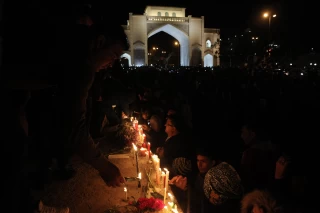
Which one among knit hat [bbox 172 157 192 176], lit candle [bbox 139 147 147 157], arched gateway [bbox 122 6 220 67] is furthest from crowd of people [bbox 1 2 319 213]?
arched gateway [bbox 122 6 220 67]

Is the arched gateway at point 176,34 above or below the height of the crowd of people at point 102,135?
above

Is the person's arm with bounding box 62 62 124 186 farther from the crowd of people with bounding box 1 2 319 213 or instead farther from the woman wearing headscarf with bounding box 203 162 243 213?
the woman wearing headscarf with bounding box 203 162 243 213

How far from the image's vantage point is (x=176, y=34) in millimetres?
65875

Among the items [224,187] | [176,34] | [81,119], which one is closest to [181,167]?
[224,187]

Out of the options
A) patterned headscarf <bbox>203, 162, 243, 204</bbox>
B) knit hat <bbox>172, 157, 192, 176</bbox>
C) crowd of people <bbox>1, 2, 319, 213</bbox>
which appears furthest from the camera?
knit hat <bbox>172, 157, 192, 176</bbox>

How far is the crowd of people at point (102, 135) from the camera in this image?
1419 mm

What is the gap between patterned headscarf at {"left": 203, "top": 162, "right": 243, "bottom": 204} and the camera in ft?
9.76

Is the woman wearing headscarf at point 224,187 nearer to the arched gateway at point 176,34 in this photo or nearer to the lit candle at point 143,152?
the lit candle at point 143,152

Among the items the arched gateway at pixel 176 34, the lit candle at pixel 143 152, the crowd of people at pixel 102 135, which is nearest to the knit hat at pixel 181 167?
the crowd of people at pixel 102 135

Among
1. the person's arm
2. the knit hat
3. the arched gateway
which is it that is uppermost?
the arched gateway

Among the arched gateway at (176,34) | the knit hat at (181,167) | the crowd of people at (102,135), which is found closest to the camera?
the crowd of people at (102,135)

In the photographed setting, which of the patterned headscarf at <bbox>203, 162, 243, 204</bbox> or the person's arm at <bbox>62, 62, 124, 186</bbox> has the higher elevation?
the person's arm at <bbox>62, 62, 124, 186</bbox>

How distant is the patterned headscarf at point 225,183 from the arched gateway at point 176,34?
2161 inches

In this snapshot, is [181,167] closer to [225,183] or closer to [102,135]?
[225,183]
